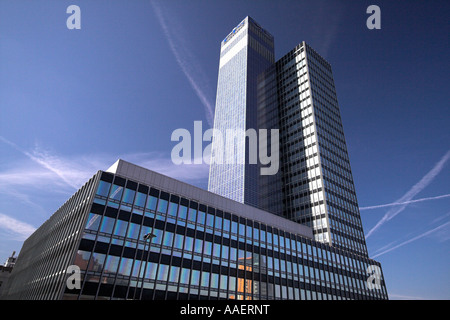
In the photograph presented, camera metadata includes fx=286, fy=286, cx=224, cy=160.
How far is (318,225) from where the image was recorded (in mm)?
100062

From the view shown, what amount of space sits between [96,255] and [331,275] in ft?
204

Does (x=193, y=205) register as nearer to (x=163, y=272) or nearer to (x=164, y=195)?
(x=164, y=195)

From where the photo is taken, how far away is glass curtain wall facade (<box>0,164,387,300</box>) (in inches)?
1679

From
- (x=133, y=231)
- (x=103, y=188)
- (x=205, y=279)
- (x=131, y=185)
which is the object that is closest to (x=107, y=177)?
(x=103, y=188)

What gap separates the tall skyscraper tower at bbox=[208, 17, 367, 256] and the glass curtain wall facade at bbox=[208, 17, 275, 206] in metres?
0.46

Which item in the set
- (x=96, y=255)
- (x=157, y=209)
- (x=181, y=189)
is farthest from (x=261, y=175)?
(x=96, y=255)

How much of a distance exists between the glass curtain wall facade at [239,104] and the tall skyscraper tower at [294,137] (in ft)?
1.52

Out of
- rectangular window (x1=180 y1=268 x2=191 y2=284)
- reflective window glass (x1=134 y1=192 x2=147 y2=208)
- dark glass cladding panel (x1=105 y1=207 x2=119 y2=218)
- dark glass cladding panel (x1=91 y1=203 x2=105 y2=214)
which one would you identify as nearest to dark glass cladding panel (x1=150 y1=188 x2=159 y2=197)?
reflective window glass (x1=134 y1=192 x2=147 y2=208)

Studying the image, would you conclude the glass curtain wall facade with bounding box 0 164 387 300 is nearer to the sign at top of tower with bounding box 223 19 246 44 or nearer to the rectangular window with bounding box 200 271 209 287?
the rectangular window with bounding box 200 271 209 287

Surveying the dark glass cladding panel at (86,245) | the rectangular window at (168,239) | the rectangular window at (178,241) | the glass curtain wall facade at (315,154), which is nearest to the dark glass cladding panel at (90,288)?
the dark glass cladding panel at (86,245)

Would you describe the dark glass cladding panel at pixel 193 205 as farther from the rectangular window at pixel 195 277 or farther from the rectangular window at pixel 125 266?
the rectangular window at pixel 125 266

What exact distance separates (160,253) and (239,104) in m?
104

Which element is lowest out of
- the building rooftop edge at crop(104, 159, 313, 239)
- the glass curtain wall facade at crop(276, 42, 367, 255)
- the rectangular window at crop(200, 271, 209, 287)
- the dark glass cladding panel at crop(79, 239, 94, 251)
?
the rectangular window at crop(200, 271, 209, 287)

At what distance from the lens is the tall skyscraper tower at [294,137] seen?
347 ft
